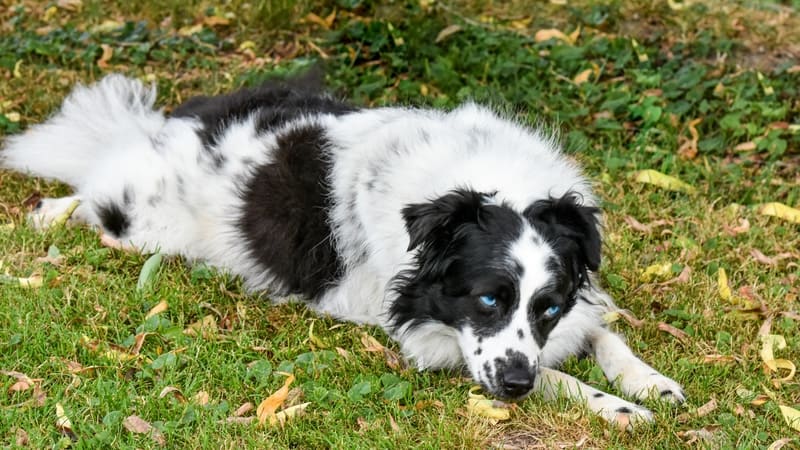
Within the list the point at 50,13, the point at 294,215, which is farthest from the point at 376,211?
the point at 50,13

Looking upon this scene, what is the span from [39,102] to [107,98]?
1.23 m

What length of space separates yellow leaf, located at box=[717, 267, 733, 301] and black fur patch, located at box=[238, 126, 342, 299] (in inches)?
77.9

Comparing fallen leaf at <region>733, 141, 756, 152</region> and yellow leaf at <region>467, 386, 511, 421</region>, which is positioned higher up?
yellow leaf at <region>467, 386, 511, 421</region>

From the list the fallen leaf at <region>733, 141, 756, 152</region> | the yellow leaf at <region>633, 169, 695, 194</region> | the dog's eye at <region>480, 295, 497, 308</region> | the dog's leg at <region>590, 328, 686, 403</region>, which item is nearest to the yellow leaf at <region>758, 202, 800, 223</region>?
the yellow leaf at <region>633, 169, 695, 194</region>

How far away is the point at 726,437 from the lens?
3.93m

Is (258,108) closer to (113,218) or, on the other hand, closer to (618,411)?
(113,218)

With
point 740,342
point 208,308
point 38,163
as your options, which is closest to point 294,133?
point 208,308

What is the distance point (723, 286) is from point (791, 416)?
1188 millimetres

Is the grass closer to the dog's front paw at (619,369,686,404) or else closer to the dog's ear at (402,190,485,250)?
the dog's front paw at (619,369,686,404)

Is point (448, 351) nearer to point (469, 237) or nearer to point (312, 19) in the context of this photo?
point (469, 237)

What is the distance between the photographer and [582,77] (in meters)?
7.30

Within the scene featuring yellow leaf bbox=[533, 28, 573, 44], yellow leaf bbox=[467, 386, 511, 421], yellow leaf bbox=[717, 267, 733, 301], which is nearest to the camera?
yellow leaf bbox=[467, 386, 511, 421]

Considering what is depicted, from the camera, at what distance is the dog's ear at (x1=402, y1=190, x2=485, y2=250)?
3.95 metres

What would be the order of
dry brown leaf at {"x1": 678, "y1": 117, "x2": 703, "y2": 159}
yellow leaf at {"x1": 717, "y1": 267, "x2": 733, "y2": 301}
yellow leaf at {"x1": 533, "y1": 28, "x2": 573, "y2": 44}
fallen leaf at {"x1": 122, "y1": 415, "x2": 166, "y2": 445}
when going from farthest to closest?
1. yellow leaf at {"x1": 533, "y1": 28, "x2": 573, "y2": 44}
2. dry brown leaf at {"x1": 678, "y1": 117, "x2": 703, "y2": 159}
3. yellow leaf at {"x1": 717, "y1": 267, "x2": 733, "y2": 301}
4. fallen leaf at {"x1": 122, "y1": 415, "x2": 166, "y2": 445}
